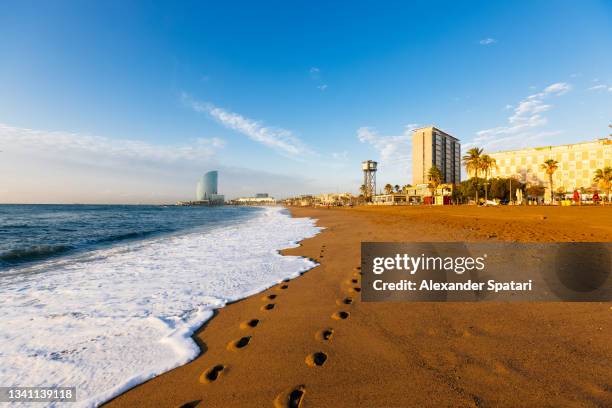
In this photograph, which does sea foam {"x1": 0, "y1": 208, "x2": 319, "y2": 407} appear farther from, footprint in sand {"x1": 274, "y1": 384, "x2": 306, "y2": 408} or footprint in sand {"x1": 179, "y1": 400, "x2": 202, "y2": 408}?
footprint in sand {"x1": 274, "y1": 384, "x2": 306, "y2": 408}

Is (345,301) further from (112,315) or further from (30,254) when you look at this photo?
(30,254)

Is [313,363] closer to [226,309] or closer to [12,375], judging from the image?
[226,309]

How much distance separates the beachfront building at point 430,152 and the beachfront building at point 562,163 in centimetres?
3582

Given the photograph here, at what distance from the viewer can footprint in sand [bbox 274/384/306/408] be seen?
2.19m

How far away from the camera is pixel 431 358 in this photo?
274cm

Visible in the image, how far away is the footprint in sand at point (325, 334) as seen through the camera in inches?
130

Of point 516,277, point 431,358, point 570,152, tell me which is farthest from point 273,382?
point 570,152

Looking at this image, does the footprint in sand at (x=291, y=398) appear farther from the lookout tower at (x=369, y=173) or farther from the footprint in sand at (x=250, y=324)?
the lookout tower at (x=369, y=173)

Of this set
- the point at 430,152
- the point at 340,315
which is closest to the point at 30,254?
the point at 340,315

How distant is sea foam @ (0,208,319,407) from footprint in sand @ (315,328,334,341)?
1502 millimetres

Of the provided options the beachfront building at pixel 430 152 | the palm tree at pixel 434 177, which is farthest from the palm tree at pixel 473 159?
the beachfront building at pixel 430 152

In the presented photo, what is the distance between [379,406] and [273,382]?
0.98 m

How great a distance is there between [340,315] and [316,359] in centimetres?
119

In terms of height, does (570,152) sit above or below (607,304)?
above
